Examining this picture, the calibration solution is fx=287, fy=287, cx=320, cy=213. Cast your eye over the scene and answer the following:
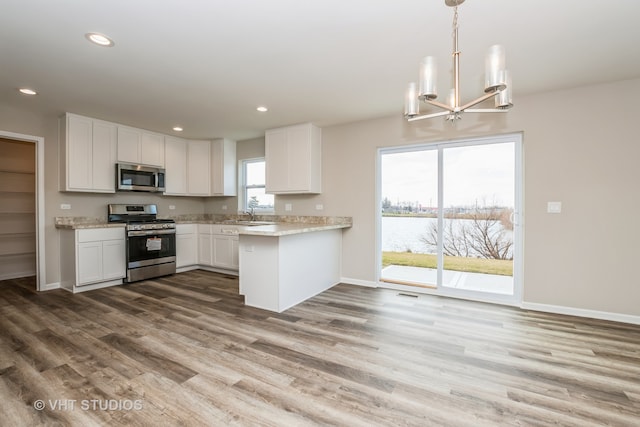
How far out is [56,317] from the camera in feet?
9.89

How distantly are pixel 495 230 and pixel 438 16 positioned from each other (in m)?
2.67

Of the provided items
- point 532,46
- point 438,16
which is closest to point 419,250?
point 532,46

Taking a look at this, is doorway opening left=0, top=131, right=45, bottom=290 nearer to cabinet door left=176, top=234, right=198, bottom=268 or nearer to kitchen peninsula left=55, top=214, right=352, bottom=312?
kitchen peninsula left=55, top=214, right=352, bottom=312

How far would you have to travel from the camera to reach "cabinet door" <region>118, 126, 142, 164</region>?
450 centimetres

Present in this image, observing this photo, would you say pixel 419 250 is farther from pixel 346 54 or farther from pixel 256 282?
pixel 346 54

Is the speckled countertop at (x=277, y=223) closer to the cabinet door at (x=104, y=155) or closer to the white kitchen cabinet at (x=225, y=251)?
the white kitchen cabinet at (x=225, y=251)

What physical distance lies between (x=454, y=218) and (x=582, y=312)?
5.30 feet

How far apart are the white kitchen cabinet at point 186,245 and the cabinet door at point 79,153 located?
1492 mm

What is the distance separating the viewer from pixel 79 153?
4047 millimetres

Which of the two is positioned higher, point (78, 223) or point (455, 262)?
point (78, 223)

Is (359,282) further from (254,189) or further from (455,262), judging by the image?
(254,189)

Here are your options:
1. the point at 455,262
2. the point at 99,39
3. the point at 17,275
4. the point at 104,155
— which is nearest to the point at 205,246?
the point at 104,155

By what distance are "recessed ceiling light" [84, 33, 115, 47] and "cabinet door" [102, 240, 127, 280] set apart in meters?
2.94

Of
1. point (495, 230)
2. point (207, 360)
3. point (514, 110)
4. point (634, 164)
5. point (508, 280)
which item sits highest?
point (514, 110)
